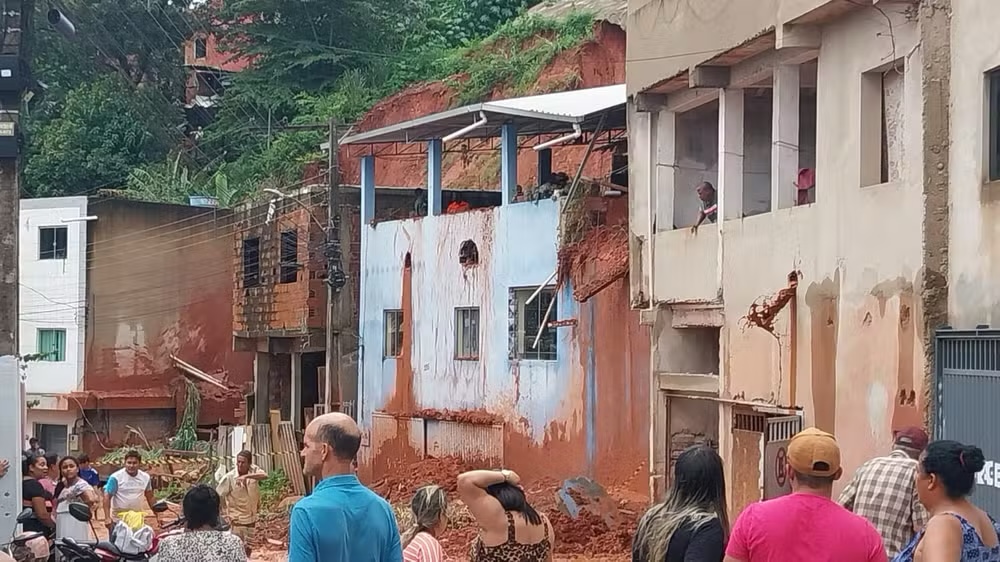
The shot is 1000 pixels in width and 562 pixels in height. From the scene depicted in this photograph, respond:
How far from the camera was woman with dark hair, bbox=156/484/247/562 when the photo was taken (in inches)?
241

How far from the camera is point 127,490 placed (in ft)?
43.7

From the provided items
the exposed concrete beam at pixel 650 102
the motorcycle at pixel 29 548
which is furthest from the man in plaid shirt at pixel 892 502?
the exposed concrete beam at pixel 650 102

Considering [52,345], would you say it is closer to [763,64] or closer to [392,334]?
[392,334]

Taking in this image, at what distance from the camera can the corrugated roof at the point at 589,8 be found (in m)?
35.0

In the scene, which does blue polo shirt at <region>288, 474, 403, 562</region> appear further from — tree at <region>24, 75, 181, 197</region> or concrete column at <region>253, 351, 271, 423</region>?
tree at <region>24, 75, 181, 197</region>

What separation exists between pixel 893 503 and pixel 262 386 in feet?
83.7

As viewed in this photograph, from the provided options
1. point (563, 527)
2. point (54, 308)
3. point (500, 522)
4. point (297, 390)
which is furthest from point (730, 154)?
point (54, 308)

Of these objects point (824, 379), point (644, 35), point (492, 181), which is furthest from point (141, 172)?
point (824, 379)

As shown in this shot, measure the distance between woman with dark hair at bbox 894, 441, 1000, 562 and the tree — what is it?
130 ft

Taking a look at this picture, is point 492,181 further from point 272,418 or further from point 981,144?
point 981,144

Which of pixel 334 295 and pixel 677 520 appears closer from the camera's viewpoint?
pixel 677 520

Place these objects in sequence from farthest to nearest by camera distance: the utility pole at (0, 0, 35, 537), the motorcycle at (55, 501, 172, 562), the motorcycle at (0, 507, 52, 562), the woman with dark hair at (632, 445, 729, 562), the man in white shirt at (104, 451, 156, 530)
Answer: the man in white shirt at (104, 451, 156, 530)
the utility pole at (0, 0, 35, 537)
the motorcycle at (55, 501, 172, 562)
the motorcycle at (0, 507, 52, 562)
the woman with dark hair at (632, 445, 729, 562)

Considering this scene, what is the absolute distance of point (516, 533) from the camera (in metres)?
5.79

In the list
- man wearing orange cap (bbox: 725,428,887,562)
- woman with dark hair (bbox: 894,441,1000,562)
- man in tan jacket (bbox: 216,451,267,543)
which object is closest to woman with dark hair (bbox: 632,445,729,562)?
man wearing orange cap (bbox: 725,428,887,562)
